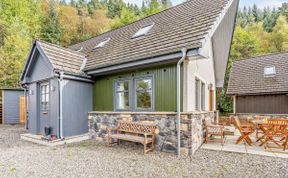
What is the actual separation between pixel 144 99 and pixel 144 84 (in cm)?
56

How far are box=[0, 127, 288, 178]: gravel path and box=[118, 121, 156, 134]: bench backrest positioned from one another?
2.08ft

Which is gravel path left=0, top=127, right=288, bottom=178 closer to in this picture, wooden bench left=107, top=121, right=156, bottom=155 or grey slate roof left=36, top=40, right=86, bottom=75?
wooden bench left=107, top=121, right=156, bottom=155

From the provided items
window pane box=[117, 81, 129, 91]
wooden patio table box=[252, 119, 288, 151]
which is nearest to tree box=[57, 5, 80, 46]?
window pane box=[117, 81, 129, 91]

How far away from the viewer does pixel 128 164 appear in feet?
15.6

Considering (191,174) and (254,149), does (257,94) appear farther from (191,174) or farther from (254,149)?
(191,174)

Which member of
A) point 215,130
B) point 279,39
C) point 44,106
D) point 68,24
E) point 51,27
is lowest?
point 215,130

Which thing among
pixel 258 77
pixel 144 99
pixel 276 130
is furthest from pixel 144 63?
pixel 258 77

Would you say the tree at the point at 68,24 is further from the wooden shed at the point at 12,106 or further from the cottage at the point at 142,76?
the cottage at the point at 142,76

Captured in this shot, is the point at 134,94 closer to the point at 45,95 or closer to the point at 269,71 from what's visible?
the point at 45,95

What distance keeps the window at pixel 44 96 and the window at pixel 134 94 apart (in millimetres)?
3218

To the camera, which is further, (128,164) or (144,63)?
(144,63)

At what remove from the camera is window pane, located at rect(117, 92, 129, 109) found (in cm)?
744

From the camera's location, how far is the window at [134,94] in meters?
6.77

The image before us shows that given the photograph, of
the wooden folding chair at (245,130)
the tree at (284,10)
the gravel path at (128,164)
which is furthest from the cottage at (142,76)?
the tree at (284,10)
